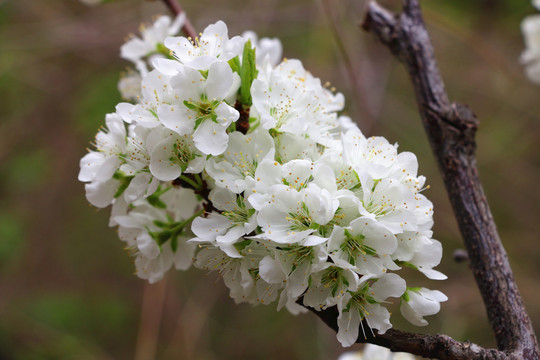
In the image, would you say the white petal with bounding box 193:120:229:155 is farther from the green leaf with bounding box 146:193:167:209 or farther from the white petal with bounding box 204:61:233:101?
the green leaf with bounding box 146:193:167:209

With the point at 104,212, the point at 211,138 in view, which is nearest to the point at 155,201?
the point at 211,138

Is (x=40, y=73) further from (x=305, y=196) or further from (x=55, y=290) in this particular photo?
(x=305, y=196)

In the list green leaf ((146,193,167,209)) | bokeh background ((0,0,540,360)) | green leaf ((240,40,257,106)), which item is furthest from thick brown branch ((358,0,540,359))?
bokeh background ((0,0,540,360))

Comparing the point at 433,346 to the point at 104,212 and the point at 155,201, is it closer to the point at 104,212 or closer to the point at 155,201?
the point at 155,201

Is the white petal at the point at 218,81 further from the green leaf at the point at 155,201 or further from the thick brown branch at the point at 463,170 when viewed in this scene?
the thick brown branch at the point at 463,170

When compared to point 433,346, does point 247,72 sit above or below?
above

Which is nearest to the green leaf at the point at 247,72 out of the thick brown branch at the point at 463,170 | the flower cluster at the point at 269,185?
the flower cluster at the point at 269,185
